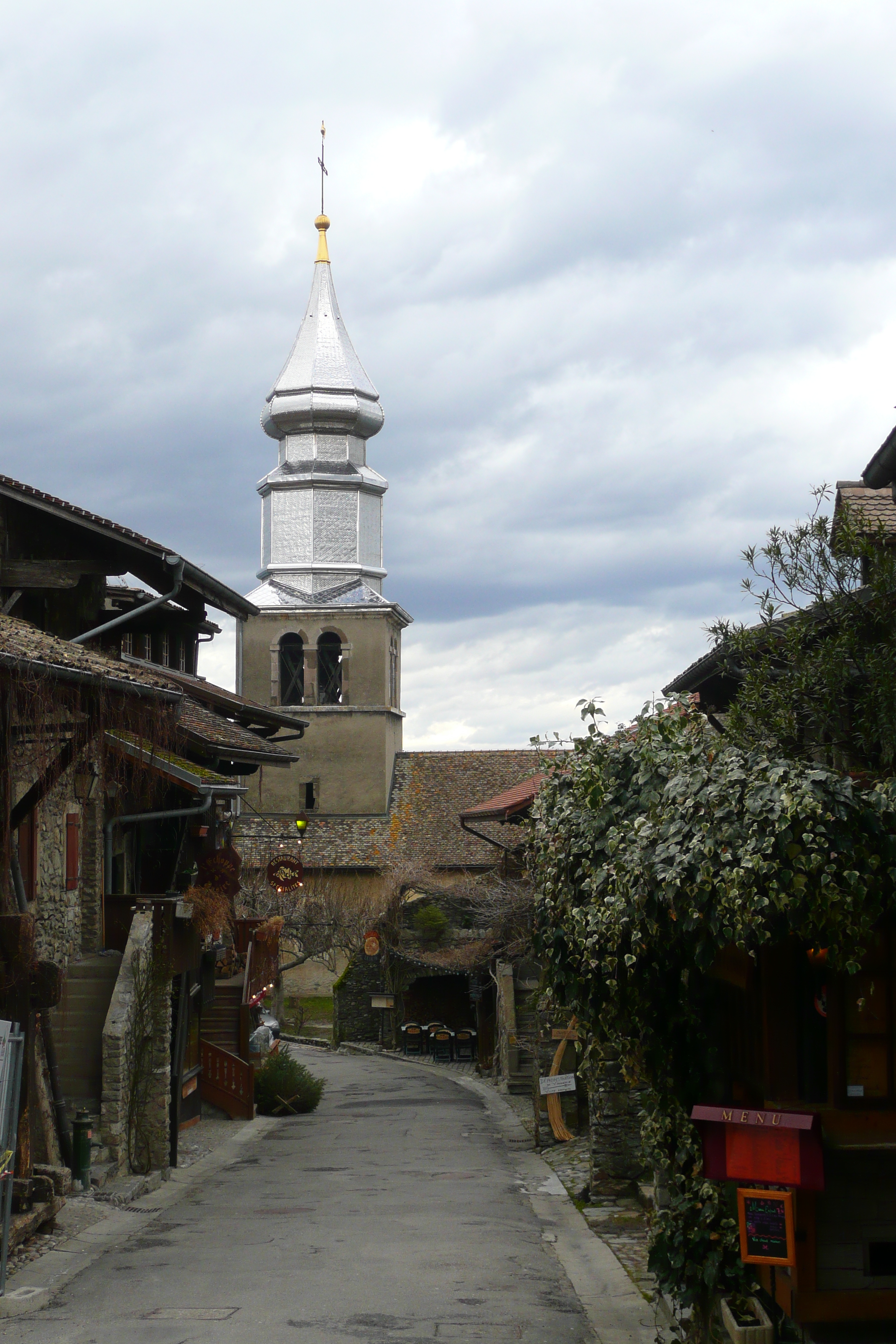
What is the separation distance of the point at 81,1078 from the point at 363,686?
3261cm

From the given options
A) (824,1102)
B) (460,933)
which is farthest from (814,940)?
(460,933)

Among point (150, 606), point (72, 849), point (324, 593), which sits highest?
point (324, 593)

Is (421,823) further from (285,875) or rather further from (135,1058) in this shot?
(135,1058)

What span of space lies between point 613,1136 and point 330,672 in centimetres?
3516

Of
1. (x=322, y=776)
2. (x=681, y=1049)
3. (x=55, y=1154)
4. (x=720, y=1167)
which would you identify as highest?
(x=322, y=776)

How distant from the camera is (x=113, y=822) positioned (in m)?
18.1

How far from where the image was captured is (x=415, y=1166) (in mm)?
19641

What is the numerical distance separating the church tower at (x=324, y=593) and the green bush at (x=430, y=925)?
368 inches

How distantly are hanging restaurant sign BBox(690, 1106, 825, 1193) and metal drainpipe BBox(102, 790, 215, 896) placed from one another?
11.0m

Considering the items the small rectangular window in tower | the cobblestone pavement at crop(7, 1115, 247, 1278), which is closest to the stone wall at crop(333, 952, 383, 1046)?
the small rectangular window in tower

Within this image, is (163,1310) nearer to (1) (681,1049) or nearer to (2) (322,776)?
(1) (681,1049)

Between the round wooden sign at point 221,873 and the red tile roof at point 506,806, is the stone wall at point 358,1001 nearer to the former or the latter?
the red tile roof at point 506,806

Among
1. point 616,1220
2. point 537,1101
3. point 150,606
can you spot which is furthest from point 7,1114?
point 537,1101

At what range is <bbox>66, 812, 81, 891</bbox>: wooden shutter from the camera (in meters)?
16.6
